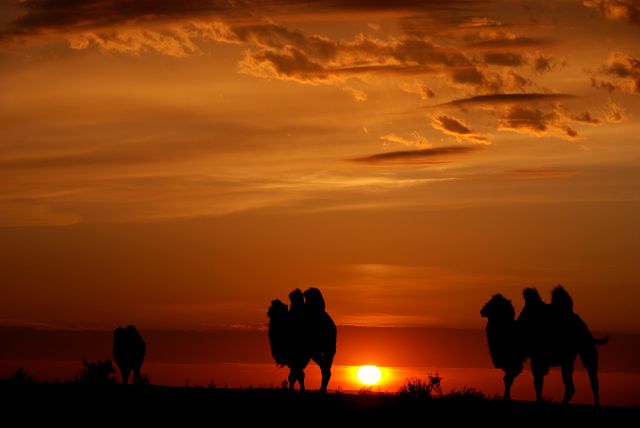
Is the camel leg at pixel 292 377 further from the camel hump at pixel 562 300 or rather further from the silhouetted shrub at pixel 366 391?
the camel hump at pixel 562 300

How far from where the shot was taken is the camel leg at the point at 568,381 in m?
28.1

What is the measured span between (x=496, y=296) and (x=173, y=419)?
10820 mm

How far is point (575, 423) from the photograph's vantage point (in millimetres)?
23516

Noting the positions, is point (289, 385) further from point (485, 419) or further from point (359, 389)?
point (485, 419)

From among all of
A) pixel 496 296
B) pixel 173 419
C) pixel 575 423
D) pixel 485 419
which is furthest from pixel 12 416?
pixel 496 296

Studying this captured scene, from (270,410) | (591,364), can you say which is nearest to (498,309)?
(591,364)

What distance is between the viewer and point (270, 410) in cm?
2373

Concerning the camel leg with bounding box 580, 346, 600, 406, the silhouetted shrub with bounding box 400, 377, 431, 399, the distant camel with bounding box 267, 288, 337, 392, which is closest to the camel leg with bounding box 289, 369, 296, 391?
the distant camel with bounding box 267, 288, 337, 392

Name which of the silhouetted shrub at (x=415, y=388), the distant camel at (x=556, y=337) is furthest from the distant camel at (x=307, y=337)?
the distant camel at (x=556, y=337)

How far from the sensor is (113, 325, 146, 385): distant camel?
32812mm

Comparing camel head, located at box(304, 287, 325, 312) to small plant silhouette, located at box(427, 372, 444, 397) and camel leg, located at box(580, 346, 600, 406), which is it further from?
camel leg, located at box(580, 346, 600, 406)

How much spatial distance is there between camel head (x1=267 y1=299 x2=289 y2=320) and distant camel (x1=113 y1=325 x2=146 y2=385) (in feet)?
15.2

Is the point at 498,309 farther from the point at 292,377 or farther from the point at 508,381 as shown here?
the point at 292,377

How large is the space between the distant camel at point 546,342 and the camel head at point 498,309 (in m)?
0.32
